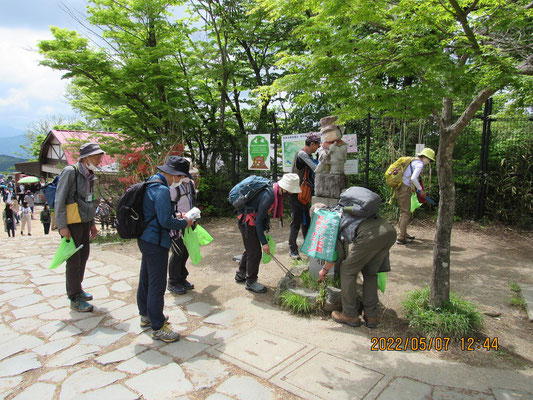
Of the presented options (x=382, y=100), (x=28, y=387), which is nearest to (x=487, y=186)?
(x=382, y=100)

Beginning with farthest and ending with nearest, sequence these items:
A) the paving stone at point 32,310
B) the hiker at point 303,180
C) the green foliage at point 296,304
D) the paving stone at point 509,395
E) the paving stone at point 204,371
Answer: the hiker at point 303,180
the paving stone at point 32,310
the green foliage at point 296,304
the paving stone at point 204,371
the paving stone at point 509,395

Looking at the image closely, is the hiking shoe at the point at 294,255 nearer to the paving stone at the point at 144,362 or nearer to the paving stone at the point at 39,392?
the paving stone at the point at 144,362

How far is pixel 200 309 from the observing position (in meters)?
4.25

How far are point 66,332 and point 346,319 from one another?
9.97 ft

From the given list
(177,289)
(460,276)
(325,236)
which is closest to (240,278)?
(177,289)

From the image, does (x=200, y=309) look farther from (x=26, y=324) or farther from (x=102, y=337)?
(x=26, y=324)

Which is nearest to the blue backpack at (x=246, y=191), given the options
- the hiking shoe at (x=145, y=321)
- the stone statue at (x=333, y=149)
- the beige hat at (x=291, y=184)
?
the beige hat at (x=291, y=184)

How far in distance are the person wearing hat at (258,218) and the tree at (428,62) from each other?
116 centimetres

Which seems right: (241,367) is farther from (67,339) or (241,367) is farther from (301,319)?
(67,339)

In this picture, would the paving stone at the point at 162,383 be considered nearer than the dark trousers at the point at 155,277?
Yes

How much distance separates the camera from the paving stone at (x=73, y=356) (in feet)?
10.2

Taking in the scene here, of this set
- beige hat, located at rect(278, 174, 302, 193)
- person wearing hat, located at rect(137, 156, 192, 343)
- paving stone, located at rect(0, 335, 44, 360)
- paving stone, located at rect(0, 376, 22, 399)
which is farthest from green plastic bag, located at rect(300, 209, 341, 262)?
paving stone, located at rect(0, 335, 44, 360)

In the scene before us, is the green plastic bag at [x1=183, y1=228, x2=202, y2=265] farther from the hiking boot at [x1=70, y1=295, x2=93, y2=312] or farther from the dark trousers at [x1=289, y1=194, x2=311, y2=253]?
the dark trousers at [x1=289, y1=194, x2=311, y2=253]

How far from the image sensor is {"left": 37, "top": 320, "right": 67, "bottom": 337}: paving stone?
3668 mm
